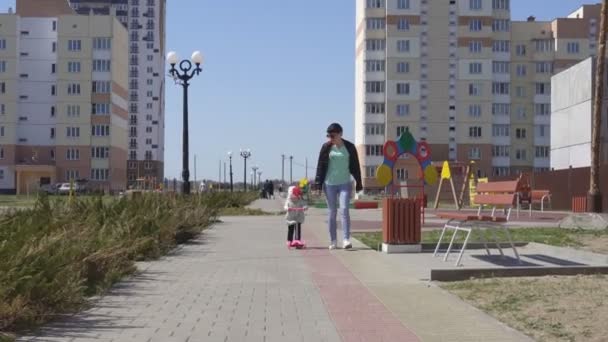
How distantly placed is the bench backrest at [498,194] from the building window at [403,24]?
86.7m

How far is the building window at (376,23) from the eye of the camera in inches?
3885

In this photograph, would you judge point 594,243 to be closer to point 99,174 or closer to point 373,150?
point 373,150

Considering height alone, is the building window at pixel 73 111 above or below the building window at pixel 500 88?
below

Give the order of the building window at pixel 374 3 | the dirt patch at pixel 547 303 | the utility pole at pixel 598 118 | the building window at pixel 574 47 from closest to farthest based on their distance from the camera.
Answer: the dirt patch at pixel 547 303, the utility pole at pixel 598 118, the building window at pixel 374 3, the building window at pixel 574 47

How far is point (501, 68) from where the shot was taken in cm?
10262

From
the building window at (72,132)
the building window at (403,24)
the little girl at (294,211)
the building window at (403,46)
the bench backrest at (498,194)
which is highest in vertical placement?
the building window at (403,24)

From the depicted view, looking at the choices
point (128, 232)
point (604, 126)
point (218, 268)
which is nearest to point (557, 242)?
point (218, 268)

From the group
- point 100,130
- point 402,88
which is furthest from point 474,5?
point 100,130

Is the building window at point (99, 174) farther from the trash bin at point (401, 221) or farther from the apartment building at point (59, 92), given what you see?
the trash bin at point (401, 221)

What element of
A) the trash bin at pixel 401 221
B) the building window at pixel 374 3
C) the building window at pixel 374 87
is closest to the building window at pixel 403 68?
the building window at pixel 374 87

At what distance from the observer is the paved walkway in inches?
264

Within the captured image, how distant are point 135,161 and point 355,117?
216ft

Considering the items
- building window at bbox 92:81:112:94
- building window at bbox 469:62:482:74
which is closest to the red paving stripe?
building window at bbox 469:62:482:74

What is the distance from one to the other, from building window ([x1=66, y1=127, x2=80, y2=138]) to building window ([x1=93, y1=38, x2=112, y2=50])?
1062 cm
